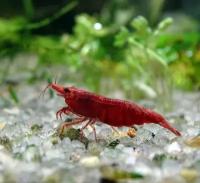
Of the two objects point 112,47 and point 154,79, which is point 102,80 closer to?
point 112,47

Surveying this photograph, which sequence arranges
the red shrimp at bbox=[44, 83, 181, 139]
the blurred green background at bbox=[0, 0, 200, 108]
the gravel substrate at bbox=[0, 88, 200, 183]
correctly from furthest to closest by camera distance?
the blurred green background at bbox=[0, 0, 200, 108] < the red shrimp at bbox=[44, 83, 181, 139] < the gravel substrate at bbox=[0, 88, 200, 183]

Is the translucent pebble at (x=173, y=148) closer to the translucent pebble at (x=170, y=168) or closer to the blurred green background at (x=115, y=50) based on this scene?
the translucent pebble at (x=170, y=168)

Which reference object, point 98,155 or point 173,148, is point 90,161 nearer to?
point 98,155

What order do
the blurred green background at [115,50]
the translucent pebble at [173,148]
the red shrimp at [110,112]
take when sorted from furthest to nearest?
the blurred green background at [115,50] → the red shrimp at [110,112] → the translucent pebble at [173,148]

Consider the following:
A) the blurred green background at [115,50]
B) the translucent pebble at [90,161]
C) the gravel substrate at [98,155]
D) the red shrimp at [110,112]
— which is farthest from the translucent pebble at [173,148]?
the blurred green background at [115,50]

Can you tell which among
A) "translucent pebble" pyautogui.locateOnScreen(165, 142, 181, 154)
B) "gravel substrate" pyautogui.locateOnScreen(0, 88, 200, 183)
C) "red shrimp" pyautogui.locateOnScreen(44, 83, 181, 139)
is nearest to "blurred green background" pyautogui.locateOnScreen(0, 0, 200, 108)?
"gravel substrate" pyautogui.locateOnScreen(0, 88, 200, 183)

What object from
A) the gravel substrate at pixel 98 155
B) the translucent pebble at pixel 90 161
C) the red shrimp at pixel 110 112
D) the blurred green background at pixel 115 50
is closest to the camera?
the gravel substrate at pixel 98 155

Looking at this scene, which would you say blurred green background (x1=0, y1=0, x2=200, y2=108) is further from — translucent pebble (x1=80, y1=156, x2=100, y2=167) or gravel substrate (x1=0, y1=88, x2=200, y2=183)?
translucent pebble (x1=80, y1=156, x2=100, y2=167)

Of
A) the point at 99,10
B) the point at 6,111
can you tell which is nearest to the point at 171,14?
the point at 99,10
